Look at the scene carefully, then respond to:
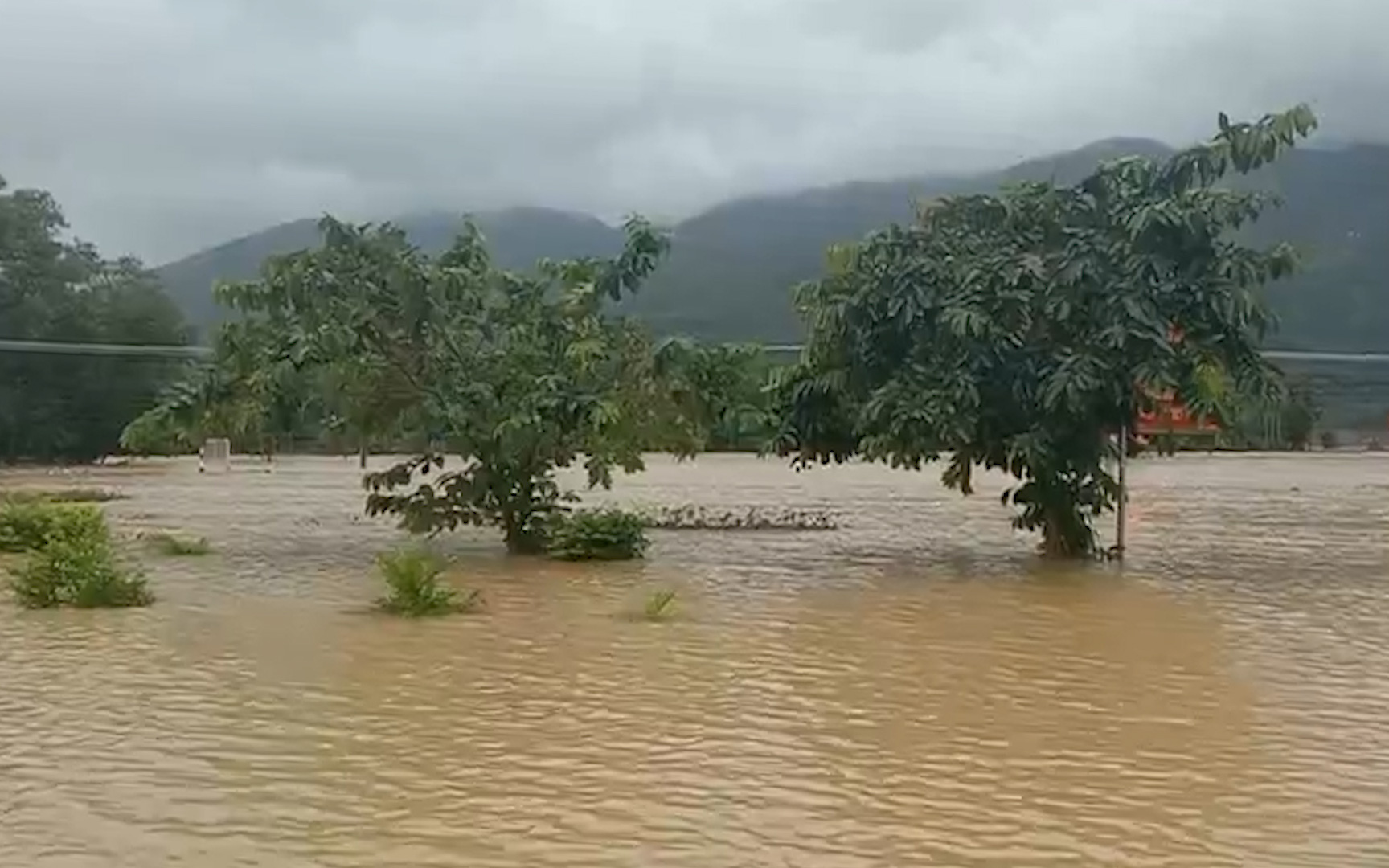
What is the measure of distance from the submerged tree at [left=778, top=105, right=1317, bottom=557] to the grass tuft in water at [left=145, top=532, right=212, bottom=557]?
611 centimetres

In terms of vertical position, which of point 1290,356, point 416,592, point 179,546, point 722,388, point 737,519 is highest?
point 1290,356

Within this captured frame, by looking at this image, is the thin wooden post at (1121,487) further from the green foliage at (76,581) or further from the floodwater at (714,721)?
the green foliage at (76,581)

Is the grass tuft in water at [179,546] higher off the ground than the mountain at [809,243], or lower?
lower

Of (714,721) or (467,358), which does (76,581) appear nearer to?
(467,358)

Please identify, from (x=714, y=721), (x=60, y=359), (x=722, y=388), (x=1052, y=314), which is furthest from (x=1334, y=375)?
(x=60, y=359)

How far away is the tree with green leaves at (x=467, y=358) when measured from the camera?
14086 mm

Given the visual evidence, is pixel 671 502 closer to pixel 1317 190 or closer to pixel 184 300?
pixel 1317 190

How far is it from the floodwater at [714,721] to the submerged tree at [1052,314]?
1278mm

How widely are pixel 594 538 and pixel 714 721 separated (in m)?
7.91

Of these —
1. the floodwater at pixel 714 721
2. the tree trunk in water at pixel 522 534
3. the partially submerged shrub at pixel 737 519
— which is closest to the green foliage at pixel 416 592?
the floodwater at pixel 714 721

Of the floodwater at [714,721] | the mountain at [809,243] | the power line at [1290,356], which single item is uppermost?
the mountain at [809,243]

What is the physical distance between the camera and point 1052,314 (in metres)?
13.3

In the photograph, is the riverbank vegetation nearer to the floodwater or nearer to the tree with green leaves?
the tree with green leaves

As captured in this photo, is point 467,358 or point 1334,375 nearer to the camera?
point 467,358
